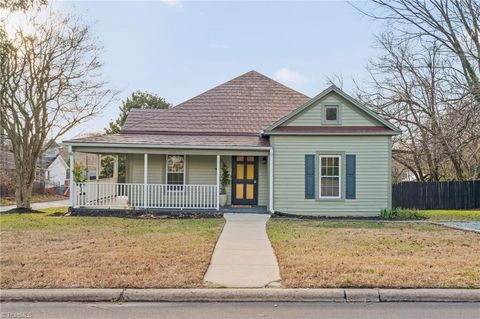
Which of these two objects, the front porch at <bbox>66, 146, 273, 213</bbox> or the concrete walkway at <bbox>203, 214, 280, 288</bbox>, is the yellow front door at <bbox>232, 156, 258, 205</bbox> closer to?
the front porch at <bbox>66, 146, 273, 213</bbox>

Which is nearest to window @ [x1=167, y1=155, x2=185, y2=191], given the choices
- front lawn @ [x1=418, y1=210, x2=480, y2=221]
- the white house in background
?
front lawn @ [x1=418, y1=210, x2=480, y2=221]

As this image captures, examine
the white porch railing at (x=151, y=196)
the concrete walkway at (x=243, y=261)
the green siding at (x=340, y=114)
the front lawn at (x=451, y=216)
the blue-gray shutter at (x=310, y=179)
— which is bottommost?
the front lawn at (x=451, y=216)

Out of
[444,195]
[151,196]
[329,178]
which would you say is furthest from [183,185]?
[444,195]

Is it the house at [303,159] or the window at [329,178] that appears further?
the window at [329,178]

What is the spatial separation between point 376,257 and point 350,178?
364 inches

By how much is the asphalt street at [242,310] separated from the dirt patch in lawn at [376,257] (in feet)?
1.85

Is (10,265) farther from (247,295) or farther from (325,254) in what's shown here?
(325,254)

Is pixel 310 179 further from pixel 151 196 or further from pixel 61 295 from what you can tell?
pixel 61 295

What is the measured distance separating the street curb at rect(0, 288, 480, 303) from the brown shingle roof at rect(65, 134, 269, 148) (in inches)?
441

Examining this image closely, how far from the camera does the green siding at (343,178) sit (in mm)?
17109

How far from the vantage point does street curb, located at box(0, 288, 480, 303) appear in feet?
18.8

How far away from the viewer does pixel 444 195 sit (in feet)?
80.3

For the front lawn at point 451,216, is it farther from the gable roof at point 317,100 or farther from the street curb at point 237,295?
the street curb at point 237,295

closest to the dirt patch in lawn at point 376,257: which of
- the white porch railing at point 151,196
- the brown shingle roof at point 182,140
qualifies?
the brown shingle roof at point 182,140
